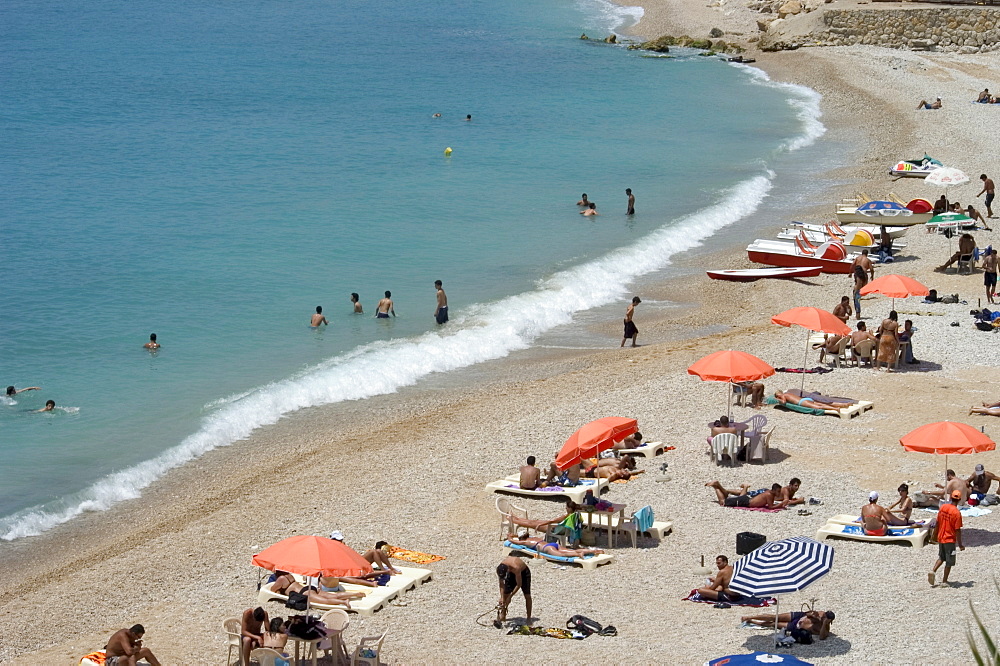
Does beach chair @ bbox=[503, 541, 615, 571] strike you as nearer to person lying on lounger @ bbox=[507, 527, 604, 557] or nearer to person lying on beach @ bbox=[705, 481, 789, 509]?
person lying on lounger @ bbox=[507, 527, 604, 557]

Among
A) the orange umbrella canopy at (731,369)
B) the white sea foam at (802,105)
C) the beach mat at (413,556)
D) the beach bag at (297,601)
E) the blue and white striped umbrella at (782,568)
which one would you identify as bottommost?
the beach mat at (413,556)

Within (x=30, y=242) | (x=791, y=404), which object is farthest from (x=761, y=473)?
(x=30, y=242)

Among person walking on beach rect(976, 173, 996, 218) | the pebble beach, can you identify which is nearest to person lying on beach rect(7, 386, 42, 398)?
the pebble beach

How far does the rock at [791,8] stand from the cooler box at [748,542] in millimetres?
69691

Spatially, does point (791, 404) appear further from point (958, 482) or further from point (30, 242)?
point (30, 242)

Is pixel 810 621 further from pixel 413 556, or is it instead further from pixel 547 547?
pixel 413 556

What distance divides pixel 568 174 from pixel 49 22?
208 ft

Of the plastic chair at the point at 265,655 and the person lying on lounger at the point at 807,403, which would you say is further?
the person lying on lounger at the point at 807,403

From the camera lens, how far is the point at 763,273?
99.7 ft

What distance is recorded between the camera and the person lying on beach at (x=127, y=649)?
1222 cm

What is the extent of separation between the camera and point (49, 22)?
93750 millimetres

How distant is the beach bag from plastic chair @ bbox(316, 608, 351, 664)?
1.34 metres

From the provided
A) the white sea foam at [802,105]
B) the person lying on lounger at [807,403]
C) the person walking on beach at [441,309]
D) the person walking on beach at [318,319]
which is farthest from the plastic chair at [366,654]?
the white sea foam at [802,105]

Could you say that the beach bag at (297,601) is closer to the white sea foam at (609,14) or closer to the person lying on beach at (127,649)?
the person lying on beach at (127,649)
